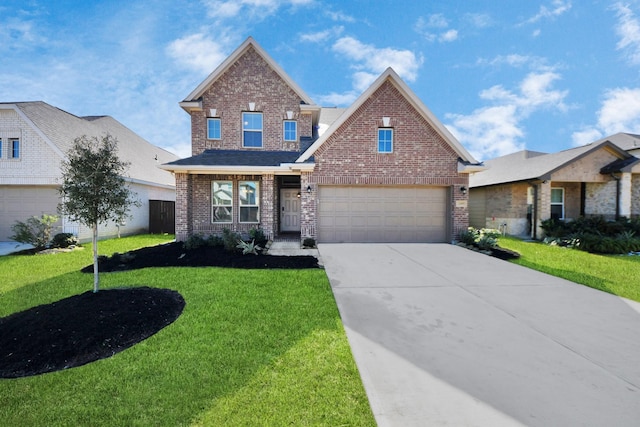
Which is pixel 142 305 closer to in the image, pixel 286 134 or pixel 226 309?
pixel 226 309

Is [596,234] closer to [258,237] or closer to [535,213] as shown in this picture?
[535,213]

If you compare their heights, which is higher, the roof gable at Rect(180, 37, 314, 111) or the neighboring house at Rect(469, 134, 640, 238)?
the roof gable at Rect(180, 37, 314, 111)

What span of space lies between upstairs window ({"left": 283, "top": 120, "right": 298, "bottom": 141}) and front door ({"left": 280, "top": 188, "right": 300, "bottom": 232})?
246 centimetres

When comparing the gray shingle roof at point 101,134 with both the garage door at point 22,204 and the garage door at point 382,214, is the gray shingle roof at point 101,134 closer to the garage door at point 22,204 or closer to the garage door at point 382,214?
the garage door at point 22,204

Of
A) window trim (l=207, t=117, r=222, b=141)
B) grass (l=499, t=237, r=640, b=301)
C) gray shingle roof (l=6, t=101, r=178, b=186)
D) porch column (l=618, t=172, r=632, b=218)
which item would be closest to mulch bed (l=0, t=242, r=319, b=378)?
window trim (l=207, t=117, r=222, b=141)

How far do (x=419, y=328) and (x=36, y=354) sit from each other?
514 cm

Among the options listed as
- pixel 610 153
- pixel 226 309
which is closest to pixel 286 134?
pixel 226 309

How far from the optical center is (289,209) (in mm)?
13742

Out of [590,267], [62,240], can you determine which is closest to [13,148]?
[62,240]

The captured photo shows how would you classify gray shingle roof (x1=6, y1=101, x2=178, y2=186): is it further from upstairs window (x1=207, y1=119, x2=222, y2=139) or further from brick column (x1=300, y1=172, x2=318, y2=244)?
brick column (x1=300, y1=172, x2=318, y2=244)

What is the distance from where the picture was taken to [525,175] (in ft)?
48.4

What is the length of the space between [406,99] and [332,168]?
13.3 ft

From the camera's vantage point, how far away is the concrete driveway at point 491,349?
2.58 meters

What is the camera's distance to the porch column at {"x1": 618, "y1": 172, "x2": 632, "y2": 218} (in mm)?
13113
